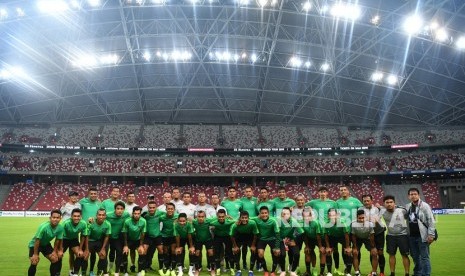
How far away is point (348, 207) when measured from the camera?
11.0 metres

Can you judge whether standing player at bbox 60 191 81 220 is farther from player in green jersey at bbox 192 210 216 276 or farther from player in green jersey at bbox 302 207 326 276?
player in green jersey at bbox 302 207 326 276

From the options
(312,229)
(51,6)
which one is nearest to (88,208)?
(312,229)

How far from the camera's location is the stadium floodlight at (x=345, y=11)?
30.9 metres

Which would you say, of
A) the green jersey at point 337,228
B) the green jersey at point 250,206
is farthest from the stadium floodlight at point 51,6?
the green jersey at point 337,228

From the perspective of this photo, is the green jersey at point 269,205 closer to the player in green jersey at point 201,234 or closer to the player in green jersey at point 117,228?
the player in green jersey at point 201,234

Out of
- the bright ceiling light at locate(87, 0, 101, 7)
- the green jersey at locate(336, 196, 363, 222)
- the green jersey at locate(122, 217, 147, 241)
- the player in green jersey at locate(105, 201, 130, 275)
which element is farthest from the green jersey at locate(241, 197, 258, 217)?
the bright ceiling light at locate(87, 0, 101, 7)

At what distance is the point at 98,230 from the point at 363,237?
24.4 ft

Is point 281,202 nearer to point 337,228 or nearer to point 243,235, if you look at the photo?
point 243,235

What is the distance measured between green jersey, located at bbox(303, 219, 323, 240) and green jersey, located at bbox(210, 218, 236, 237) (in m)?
2.12

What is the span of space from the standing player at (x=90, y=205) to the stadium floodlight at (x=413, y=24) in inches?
1190

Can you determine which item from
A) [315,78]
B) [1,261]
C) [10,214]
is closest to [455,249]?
[1,261]

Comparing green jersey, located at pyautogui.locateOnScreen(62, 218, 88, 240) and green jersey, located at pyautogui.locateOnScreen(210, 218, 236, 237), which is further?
green jersey, located at pyautogui.locateOnScreen(210, 218, 236, 237)

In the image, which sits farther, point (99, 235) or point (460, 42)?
point (460, 42)

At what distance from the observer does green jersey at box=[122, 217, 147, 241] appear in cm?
1040
